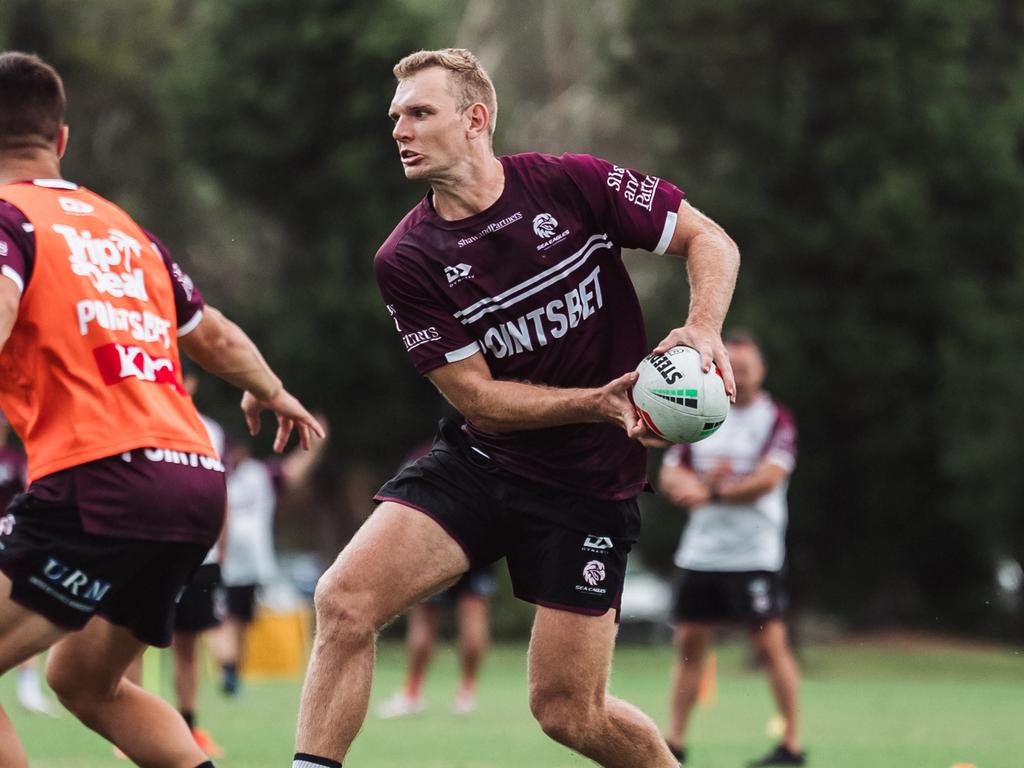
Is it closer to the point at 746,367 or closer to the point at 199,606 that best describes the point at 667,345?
the point at 746,367

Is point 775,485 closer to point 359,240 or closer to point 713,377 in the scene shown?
point 713,377

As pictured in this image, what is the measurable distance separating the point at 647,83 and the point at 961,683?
13324 mm

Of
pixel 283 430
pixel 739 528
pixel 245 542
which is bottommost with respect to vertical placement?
pixel 245 542

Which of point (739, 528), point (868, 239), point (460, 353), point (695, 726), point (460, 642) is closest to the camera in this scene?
point (460, 353)

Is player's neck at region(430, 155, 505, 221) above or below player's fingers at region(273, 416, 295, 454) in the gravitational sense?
above

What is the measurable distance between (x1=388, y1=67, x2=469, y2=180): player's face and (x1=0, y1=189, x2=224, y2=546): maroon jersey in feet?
4.52

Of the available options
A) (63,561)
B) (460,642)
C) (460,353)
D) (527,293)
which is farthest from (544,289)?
(460,642)

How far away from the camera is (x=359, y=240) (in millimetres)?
31234

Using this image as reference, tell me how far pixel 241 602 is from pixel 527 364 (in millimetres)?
11503

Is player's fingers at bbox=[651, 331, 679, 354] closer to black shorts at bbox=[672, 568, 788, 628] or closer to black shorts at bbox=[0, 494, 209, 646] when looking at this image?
black shorts at bbox=[0, 494, 209, 646]

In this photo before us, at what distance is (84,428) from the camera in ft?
16.6

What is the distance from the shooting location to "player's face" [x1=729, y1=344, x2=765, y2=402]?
10289 mm

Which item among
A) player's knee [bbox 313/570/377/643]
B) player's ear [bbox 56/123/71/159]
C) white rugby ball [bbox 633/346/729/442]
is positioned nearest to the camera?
white rugby ball [bbox 633/346/729/442]

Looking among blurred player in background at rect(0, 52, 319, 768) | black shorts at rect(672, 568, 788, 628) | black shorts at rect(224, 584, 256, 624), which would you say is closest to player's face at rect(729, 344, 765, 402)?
black shorts at rect(672, 568, 788, 628)
